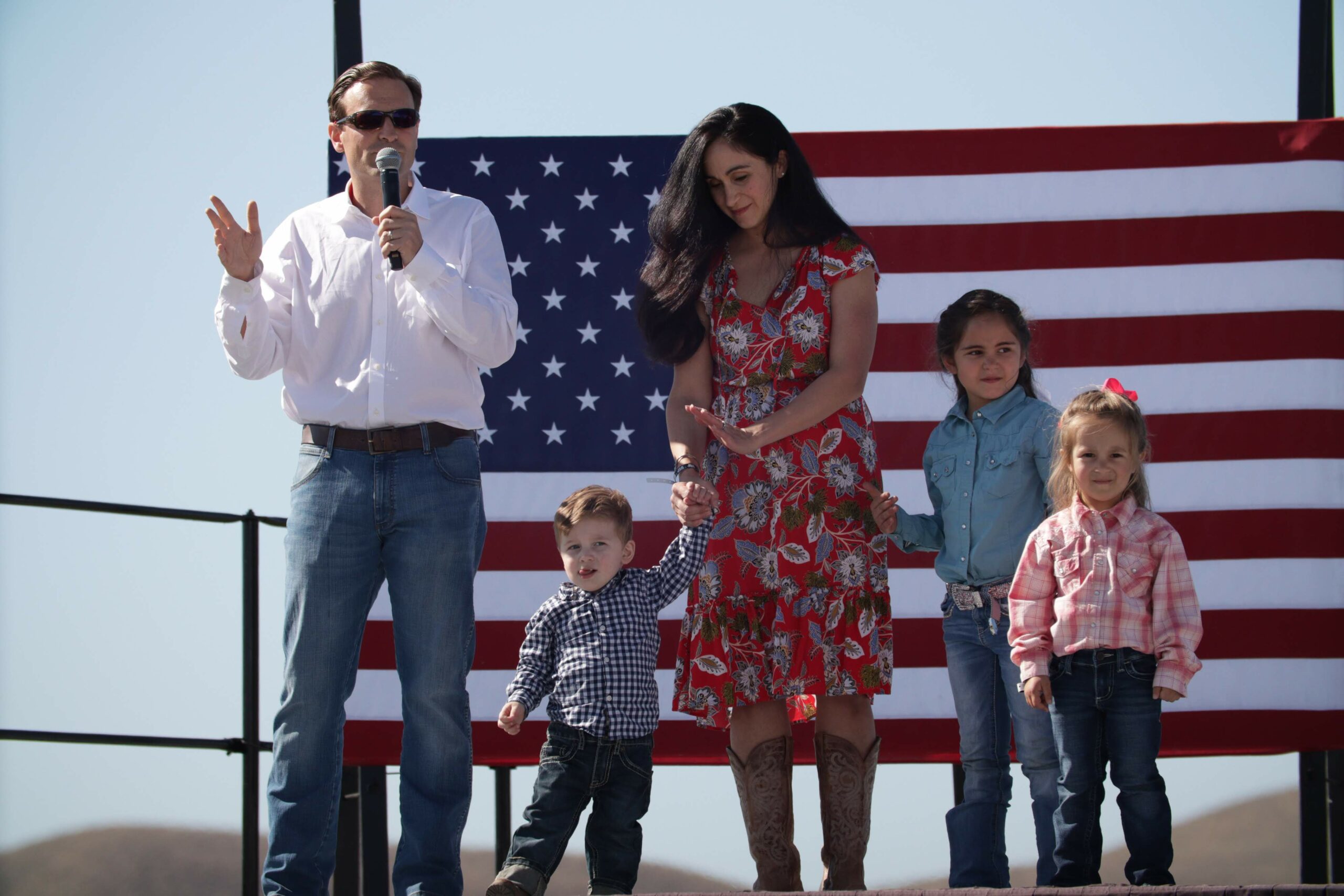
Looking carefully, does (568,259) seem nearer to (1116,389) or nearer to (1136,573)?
(1116,389)

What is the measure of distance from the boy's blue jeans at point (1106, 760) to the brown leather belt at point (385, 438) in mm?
1410

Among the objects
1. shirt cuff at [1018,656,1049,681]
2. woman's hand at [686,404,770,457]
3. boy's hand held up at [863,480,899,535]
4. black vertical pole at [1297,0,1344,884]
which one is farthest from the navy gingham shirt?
black vertical pole at [1297,0,1344,884]

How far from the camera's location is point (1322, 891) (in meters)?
2.10

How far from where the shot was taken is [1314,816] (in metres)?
4.30

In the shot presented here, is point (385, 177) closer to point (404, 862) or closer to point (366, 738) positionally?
point (404, 862)

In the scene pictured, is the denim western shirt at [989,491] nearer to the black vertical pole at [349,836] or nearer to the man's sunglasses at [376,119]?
the man's sunglasses at [376,119]

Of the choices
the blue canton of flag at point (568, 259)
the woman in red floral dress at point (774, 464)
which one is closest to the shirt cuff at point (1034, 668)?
the woman in red floral dress at point (774, 464)

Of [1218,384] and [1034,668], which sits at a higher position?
[1218,384]

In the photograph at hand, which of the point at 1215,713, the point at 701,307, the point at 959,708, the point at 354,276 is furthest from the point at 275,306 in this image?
the point at 1215,713

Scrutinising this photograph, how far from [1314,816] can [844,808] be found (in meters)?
2.44

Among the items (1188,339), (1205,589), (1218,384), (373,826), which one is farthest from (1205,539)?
(373,826)

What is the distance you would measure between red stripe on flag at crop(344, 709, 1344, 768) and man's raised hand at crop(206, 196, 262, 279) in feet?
6.70

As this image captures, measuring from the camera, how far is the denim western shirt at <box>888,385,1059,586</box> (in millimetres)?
2936

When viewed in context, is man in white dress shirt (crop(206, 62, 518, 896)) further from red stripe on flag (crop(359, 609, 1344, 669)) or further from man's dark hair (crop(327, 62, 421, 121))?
red stripe on flag (crop(359, 609, 1344, 669))
